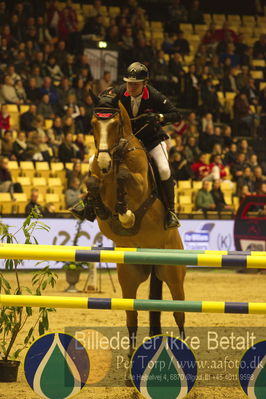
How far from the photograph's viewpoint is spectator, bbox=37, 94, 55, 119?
655 inches

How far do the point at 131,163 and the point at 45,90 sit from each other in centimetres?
1084

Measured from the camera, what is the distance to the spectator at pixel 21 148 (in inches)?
605

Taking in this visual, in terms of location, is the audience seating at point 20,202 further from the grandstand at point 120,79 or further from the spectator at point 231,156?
the spectator at point 231,156

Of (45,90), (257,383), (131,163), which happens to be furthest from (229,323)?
(45,90)

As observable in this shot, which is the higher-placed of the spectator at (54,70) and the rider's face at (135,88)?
the spectator at (54,70)

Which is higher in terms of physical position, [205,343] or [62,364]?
[62,364]

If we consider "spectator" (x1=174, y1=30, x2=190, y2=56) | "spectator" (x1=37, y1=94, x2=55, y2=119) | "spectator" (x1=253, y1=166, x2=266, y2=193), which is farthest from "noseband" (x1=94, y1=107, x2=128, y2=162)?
"spectator" (x1=174, y1=30, x2=190, y2=56)

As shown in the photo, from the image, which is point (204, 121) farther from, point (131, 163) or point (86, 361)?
point (86, 361)

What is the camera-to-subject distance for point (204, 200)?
16.3 meters

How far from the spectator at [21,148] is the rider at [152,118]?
8.67 meters

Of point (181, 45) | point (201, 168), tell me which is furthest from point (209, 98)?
point (201, 168)

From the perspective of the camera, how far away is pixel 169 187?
6.89 meters

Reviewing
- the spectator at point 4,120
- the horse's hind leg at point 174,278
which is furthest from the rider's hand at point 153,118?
the spectator at point 4,120

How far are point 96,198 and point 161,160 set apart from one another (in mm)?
906
